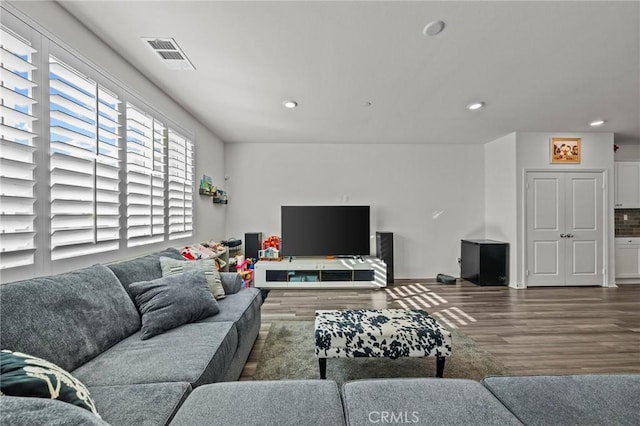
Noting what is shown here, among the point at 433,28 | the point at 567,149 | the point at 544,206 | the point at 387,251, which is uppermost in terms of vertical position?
the point at 433,28

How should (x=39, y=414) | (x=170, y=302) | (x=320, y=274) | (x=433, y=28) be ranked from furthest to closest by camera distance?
(x=320, y=274), (x=433, y=28), (x=170, y=302), (x=39, y=414)

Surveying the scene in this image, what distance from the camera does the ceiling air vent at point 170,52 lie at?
6.50ft

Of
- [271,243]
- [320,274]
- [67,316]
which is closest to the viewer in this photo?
[67,316]

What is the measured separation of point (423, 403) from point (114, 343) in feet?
5.42

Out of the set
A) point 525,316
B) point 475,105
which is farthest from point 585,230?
point 475,105

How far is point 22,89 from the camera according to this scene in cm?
145

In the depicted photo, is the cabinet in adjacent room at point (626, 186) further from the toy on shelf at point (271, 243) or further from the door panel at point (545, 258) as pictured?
the toy on shelf at point (271, 243)

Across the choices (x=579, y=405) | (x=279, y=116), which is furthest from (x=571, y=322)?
(x=279, y=116)

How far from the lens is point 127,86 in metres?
2.25

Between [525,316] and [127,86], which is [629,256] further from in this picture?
[127,86]

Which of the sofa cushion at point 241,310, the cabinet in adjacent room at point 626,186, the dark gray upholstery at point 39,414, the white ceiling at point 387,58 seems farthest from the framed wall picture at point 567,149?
the dark gray upholstery at point 39,414

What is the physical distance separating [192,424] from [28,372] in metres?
0.48

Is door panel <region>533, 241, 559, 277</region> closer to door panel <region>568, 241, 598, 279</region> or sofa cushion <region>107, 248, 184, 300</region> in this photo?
door panel <region>568, 241, 598, 279</region>

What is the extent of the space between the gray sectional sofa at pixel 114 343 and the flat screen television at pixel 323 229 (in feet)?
8.43
